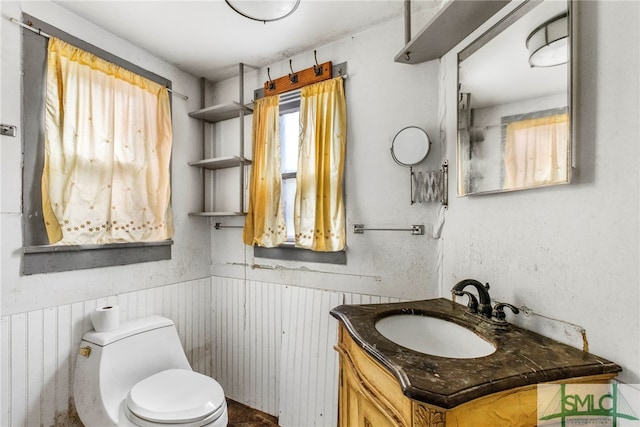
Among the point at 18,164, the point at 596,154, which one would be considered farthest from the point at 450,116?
the point at 18,164

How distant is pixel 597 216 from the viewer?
0.84 metres

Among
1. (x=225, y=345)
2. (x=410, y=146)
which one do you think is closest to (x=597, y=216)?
(x=410, y=146)

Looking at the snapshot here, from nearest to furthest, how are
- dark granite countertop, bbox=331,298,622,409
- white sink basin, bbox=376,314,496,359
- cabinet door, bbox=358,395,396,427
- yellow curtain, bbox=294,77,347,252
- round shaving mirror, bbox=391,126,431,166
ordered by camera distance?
dark granite countertop, bbox=331,298,622,409
cabinet door, bbox=358,395,396,427
white sink basin, bbox=376,314,496,359
round shaving mirror, bbox=391,126,431,166
yellow curtain, bbox=294,77,347,252

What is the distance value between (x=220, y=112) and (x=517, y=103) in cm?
189

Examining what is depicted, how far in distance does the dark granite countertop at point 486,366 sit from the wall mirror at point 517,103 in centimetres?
51

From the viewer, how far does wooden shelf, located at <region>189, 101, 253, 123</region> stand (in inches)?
82.5

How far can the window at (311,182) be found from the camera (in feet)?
5.93

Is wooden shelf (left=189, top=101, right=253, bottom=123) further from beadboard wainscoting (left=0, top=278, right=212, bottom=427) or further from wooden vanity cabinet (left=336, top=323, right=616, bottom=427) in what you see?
wooden vanity cabinet (left=336, top=323, right=616, bottom=427)

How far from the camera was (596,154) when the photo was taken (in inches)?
33.0

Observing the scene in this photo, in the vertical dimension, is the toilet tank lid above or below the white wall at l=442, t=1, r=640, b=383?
below

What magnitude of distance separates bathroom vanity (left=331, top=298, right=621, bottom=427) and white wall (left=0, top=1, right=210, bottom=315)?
155cm

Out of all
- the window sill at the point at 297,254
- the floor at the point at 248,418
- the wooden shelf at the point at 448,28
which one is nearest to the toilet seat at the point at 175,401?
the floor at the point at 248,418

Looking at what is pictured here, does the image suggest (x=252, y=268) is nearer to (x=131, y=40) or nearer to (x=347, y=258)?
(x=347, y=258)

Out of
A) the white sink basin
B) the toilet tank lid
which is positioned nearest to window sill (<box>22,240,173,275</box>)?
the toilet tank lid
